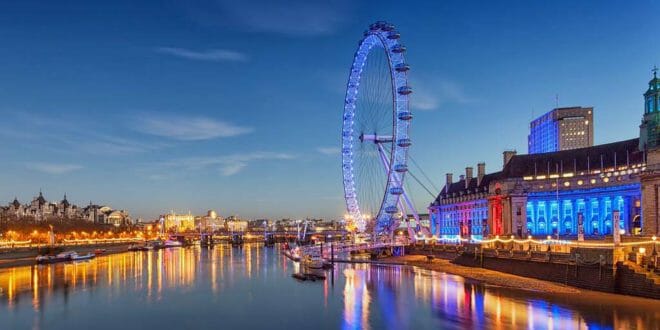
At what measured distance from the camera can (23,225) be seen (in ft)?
436

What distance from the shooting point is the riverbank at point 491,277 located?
46.2 m

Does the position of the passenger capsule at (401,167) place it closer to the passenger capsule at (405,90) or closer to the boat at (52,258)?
the passenger capsule at (405,90)

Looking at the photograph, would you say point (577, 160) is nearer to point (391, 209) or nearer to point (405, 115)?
point (391, 209)

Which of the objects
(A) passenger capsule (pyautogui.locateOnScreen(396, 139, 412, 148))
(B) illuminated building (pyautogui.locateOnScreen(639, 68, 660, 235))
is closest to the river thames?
(A) passenger capsule (pyautogui.locateOnScreen(396, 139, 412, 148))

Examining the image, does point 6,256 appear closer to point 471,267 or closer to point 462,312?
point 471,267

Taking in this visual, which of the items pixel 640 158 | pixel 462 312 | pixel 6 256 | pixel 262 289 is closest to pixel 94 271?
pixel 6 256

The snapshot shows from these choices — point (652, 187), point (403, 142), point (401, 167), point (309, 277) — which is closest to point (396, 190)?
point (401, 167)

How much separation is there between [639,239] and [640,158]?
97.0 ft

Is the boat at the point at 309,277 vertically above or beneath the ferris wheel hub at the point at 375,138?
beneath

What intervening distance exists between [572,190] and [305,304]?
53.5m

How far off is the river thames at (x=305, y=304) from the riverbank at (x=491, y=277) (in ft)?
5.07

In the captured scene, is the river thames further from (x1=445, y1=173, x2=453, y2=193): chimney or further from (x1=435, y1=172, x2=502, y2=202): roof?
(x1=445, y1=173, x2=453, y2=193): chimney

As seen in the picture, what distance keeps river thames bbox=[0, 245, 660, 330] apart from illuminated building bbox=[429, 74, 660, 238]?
2804 centimetres

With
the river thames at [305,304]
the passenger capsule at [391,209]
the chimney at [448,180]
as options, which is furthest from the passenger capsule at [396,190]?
the chimney at [448,180]
